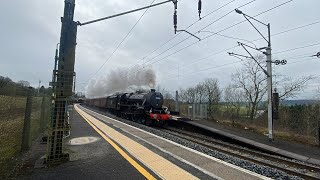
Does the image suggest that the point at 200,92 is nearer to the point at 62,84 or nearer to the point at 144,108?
the point at 144,108

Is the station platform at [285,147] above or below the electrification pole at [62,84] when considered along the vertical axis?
below

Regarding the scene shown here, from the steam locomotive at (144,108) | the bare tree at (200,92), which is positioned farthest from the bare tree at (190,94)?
the steam locomotive at (144,108)

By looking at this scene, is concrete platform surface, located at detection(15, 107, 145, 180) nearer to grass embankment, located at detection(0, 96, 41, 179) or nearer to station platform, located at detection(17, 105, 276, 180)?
station platform, located at detection(17, 105, 276, 180)

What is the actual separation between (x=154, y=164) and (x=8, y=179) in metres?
3.09

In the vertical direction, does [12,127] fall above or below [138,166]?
above

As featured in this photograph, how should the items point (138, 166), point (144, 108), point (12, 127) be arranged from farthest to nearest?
1. point (144, 108)
2. point (12, 127)
3. point (138, 166)

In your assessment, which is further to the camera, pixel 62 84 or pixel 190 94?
pixel 190 94

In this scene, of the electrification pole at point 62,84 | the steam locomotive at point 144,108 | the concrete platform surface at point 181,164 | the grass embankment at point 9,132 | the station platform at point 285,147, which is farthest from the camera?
the steam locomotive at point 144,108

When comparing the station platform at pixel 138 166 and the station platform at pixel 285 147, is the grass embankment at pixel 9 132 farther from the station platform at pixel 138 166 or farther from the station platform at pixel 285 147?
the station platform at pixel 285 147

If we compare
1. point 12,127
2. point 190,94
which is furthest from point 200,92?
point 12,127

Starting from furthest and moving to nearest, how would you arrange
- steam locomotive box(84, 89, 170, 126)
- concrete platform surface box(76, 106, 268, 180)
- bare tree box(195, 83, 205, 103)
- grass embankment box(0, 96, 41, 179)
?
bare tree box(195, 83, 205, 103), steam locomotive box(84, 89, 170, 126), grass embankment box(0, 96, 41, 179), concrete platform surface box(76, 106, 268, 180)

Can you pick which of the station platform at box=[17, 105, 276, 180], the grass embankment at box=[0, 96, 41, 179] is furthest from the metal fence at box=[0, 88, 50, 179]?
the station platform at box=[17, 105, 276, 180]

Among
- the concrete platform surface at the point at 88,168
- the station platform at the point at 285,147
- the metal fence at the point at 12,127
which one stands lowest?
the station platform at the point at 285,147

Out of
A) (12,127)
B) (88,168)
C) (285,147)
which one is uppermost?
(12,127)
